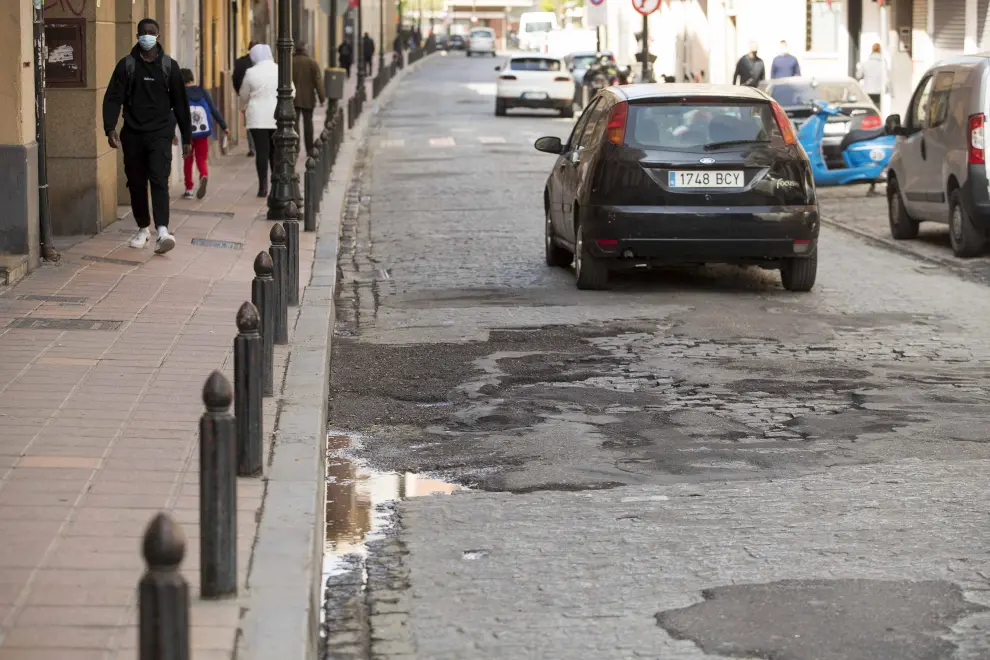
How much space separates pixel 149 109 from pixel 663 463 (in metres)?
7.54

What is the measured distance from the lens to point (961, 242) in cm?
1520

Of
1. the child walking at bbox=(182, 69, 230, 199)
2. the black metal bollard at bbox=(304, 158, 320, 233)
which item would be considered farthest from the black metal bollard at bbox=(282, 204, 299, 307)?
the child walking at bbox=(182, 69, 230, 199)

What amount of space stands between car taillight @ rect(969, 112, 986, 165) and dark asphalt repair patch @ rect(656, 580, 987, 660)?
9996 mm

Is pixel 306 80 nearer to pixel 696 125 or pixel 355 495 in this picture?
pixel 696 125

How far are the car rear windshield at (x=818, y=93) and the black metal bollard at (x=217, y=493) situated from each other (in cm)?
2046

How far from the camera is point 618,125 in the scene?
12789 millimetres

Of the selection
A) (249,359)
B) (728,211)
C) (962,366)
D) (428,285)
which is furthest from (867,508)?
(428,285)

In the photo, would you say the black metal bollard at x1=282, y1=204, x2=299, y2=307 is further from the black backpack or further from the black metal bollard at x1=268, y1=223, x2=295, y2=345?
the black backpack

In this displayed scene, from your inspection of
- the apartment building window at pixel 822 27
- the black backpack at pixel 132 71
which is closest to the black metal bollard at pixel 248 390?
the black backpack at pixel 132 71

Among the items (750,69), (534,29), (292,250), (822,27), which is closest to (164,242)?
(292,250)

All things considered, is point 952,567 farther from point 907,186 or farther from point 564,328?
point 907,186

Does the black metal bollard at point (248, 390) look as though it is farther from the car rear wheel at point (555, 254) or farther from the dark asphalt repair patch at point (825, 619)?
the car rear wheel at point (555, 254)

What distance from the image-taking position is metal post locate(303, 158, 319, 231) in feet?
55.5

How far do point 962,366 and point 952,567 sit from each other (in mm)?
4140
